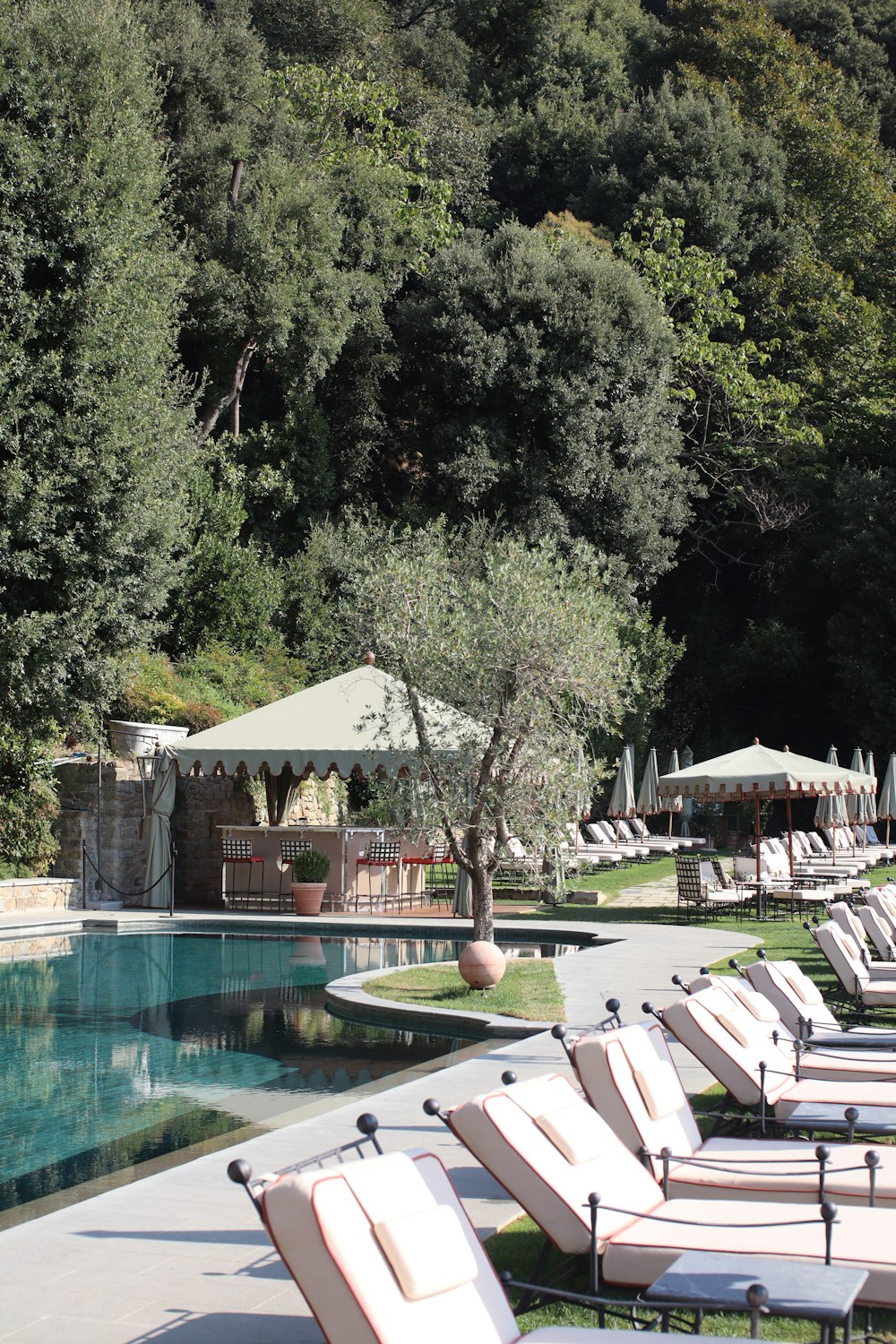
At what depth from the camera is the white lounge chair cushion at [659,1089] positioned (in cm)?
532

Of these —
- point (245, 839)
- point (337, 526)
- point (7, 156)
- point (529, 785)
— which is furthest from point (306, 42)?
point (529, 785)

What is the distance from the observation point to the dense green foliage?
21234mm

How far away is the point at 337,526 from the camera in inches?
1346

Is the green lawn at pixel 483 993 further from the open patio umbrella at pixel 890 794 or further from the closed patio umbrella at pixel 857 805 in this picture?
the closed patio umbrella at pixel 857 805

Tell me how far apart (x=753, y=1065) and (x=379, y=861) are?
15398 mm

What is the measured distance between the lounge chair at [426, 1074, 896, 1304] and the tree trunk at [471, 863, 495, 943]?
838cm

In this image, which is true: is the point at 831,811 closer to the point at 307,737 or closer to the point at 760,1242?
the point at 307,737

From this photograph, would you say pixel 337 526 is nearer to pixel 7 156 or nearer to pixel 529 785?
pixel 7 156

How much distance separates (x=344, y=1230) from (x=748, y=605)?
39563mm

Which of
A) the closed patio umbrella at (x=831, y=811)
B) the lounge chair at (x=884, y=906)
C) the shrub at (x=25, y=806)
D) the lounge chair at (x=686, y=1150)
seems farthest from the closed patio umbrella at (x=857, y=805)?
the lounge chair at (x=686, y=1150)

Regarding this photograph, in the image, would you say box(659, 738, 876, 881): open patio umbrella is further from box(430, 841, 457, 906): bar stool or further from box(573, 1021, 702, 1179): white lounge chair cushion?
box(573, 1021, 702, 1179): white lounge chair cushion

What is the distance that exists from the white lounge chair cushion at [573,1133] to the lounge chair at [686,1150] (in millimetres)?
439

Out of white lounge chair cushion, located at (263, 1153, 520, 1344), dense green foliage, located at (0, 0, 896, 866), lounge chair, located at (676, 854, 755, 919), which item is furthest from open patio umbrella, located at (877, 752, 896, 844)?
white lounge chair cushion, located at (263, 1153, 520, 1344)

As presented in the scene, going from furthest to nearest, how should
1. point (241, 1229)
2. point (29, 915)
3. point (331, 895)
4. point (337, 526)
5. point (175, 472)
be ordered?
point (337, 526) → point (175, 472) → point (331, 895) → point (29, 915) → point (241, 1229)
